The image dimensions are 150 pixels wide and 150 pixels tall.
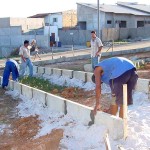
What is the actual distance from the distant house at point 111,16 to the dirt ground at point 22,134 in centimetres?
2934

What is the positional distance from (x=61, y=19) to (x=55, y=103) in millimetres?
36030

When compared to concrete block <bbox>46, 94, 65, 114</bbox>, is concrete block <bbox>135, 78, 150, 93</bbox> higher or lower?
higher

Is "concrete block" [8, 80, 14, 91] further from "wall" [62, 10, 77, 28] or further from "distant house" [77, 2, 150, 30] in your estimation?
"wall" [62, 10, 77, 28]

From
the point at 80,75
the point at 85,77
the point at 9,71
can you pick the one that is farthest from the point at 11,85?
Answer: the point at 85,77

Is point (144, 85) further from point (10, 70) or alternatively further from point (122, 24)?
point (122, 24)

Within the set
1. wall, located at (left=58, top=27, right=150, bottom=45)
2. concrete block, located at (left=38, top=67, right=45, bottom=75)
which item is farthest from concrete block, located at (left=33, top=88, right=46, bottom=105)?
wall, located at (left=58, top=27, right=150, bottom=45)

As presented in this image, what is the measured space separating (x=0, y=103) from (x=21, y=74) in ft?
8.16

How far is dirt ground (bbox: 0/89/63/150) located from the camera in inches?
211

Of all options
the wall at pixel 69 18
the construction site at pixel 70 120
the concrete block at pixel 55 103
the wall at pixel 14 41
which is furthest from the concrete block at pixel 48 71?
the wall at pixel 69 18

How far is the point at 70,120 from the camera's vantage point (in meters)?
6.20

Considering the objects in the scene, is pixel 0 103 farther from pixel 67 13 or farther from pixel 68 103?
pixel 67 13

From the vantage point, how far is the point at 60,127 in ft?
19.6

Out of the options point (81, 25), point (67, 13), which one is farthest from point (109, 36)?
point (67, 13)

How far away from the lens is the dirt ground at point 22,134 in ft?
17.5
